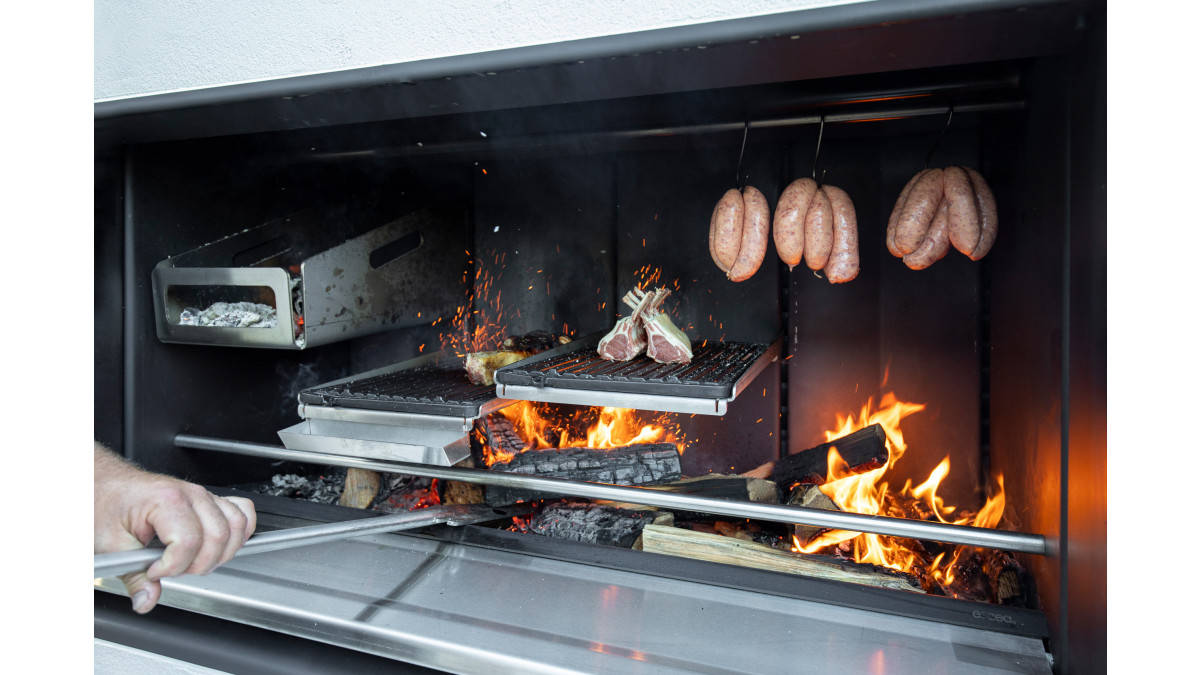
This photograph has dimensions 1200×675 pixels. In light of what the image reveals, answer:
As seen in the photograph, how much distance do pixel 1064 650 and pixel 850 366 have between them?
45.6 inches

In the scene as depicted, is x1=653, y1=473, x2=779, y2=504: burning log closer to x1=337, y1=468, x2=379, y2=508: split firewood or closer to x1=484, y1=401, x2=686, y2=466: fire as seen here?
x1=484, y1=401, x2=686, y2=466: fire

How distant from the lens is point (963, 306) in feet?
6.70

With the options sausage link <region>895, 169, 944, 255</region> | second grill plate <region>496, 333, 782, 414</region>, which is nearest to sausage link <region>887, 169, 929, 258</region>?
sausage link <region>895, 169, 944, 255</region>

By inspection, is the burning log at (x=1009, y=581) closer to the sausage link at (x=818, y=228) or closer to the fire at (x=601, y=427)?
the sausage link at (x=818, y=228)

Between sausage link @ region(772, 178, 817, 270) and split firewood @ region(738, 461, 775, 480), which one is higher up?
sausage link @ region(772, 178, 817, 270)

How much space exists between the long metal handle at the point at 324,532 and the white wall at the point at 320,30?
87 cm

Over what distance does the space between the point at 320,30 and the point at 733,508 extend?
127 centimetres

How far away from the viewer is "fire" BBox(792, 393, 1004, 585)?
5.82ft

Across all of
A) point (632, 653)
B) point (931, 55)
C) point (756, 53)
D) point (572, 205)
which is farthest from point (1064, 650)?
point (572, 205)

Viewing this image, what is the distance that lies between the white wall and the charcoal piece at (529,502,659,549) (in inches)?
46.9

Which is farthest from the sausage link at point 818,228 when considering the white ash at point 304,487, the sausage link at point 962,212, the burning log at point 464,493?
the white ash at point 304,487

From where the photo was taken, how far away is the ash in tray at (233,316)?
1.96 meters
